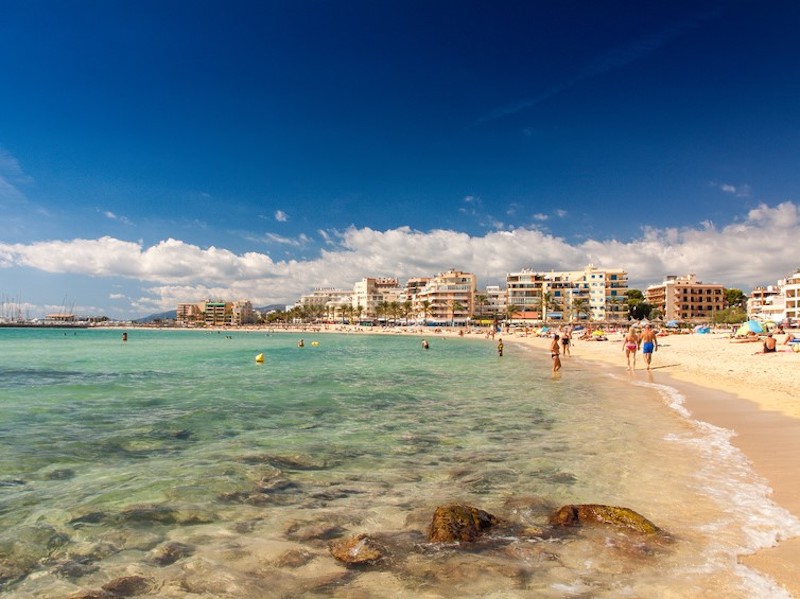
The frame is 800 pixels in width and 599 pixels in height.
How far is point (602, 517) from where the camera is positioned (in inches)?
256

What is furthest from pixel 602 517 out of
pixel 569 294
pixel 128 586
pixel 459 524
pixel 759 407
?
pixel 569 294

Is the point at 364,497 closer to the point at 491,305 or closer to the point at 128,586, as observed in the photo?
the point at 128,586

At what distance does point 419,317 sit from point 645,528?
563 ft

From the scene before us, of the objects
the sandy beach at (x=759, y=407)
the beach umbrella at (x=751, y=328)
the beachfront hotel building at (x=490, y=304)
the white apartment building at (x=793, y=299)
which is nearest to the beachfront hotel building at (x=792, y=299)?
the white apartment building at (x=793, y=299)

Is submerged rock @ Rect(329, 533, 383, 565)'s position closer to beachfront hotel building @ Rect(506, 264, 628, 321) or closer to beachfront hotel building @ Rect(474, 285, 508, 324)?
beachfront hotel building @ Rect(506, 264, 628, 321)

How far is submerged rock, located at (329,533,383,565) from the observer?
5570 millimetres

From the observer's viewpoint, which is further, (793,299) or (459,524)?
(793,299)

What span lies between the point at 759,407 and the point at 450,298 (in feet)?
503

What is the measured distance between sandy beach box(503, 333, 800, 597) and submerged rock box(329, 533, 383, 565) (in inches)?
154

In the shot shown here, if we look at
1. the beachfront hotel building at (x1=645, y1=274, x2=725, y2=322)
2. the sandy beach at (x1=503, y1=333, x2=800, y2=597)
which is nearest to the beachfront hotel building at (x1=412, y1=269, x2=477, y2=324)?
the beachfront hotel building at (x1=645, y1=274, x2=725, y2=322)

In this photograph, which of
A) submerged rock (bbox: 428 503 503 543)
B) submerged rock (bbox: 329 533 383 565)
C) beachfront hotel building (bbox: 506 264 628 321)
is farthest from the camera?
beachfront hotel building (bbox: 506 264 628 321)

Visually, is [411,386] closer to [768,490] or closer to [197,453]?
[197,453]

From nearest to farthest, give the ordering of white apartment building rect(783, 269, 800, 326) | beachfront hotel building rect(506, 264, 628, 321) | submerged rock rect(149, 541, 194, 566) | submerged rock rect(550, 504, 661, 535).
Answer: submerged rock rect(149, 541, 194, 566)
submerged rock rect(550, 504, 661, 535)
white apartment building rect(783, 269, 800, 326)
beachfront hotel building rect(506, 264, 628, 321)

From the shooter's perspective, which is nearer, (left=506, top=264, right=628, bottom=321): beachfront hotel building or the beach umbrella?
the beach umbrella
